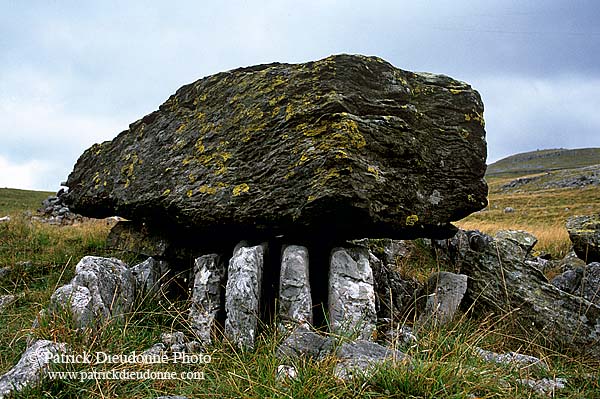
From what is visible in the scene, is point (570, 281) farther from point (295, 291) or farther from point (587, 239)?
point (295, 291)

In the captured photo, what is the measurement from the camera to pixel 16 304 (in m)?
7.32

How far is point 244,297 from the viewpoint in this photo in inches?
224

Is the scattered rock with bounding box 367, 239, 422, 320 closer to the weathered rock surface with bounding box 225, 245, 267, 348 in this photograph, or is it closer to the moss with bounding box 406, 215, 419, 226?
the moss with bounding box 406, 215, 419, 226

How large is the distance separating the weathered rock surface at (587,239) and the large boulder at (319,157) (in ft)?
15.2

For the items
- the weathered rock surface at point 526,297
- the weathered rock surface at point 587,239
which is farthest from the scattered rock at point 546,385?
the weathered rock surface at point 587,239

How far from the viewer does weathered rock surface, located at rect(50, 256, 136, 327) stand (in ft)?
17.3

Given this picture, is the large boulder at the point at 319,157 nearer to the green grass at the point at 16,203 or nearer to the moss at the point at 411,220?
the moss at the point at 411,220

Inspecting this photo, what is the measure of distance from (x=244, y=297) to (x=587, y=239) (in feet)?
26.7

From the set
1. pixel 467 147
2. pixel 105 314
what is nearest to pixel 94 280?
pixel 105 314

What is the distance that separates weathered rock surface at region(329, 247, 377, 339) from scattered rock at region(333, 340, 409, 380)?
75 cm

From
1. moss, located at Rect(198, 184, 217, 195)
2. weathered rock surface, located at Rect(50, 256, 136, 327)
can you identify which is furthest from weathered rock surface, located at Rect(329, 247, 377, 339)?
weathered rock surface, located at Rect(50, 256, 136, 327)

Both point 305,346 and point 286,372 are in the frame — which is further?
point 305,346

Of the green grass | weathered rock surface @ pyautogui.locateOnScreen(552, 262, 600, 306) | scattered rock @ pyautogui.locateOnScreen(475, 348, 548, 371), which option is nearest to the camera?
scattered rock @ pyautogui.locateOnScreen(475, 348, 548, 371)

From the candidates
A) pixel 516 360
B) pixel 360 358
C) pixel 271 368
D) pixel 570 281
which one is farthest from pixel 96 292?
pixel 570 281
